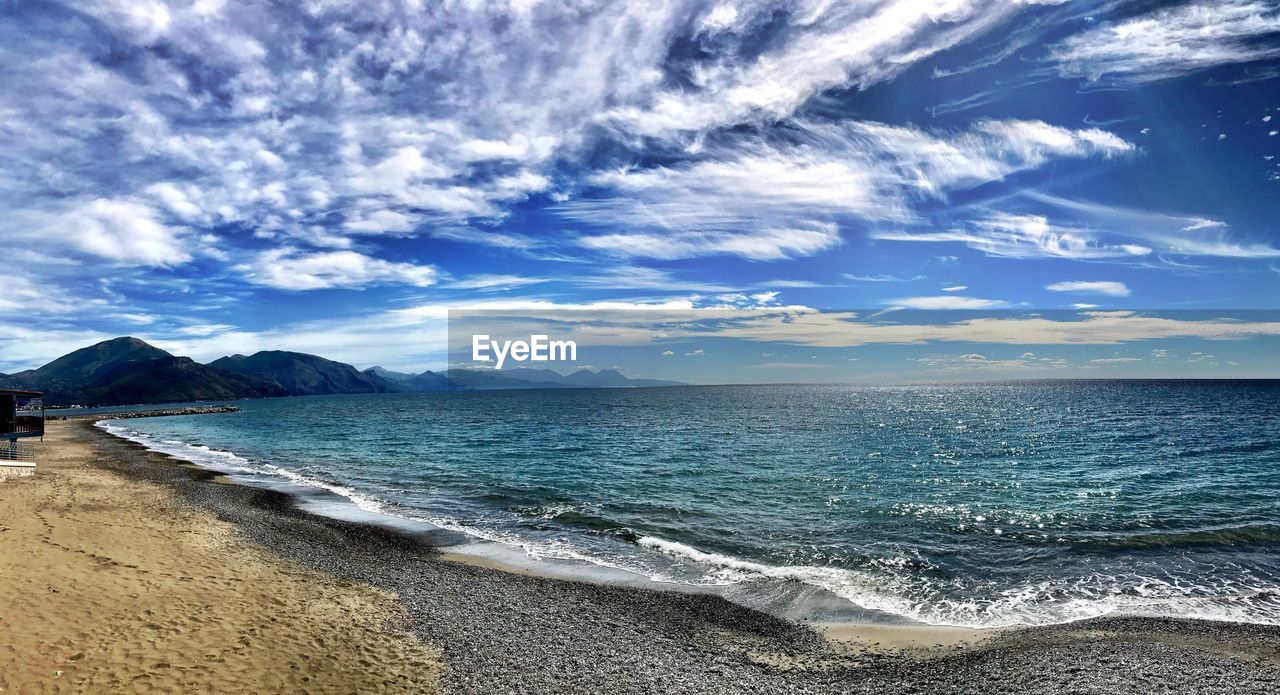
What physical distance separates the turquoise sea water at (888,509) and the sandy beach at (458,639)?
2432 millimetres

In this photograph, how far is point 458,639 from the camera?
44.3ft

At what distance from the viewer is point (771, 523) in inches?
1049

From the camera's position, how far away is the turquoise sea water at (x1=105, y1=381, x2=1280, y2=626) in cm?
1841

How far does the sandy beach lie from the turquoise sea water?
7.98 feet

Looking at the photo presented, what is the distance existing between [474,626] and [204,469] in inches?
1624

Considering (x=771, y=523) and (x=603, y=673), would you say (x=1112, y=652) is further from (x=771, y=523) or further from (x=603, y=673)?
(x=771, y=523)

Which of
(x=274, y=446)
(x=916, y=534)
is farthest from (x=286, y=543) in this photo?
(x=274, y=446)

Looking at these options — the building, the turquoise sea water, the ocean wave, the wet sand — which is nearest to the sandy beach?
the wet sand

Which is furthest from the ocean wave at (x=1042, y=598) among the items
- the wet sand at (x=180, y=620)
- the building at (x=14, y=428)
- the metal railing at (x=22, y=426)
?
the metal railing at (x=22, y=426)

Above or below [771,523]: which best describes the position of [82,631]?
above

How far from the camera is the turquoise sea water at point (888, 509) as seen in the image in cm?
1841

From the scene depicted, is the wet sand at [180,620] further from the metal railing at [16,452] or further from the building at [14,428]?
the metal railing at [16,452]

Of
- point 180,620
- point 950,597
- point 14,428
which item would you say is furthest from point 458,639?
point 14,428

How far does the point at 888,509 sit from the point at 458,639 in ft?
74.5
